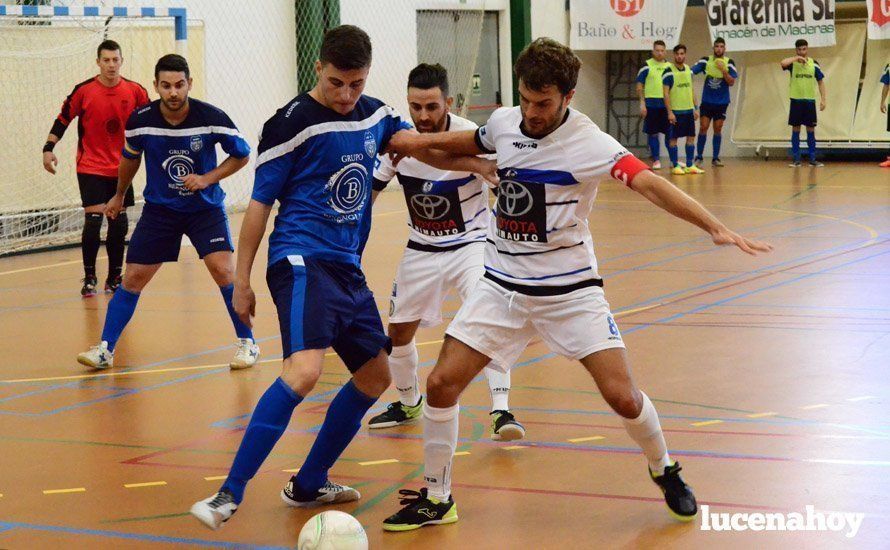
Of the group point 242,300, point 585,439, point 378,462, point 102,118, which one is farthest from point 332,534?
point 102,118

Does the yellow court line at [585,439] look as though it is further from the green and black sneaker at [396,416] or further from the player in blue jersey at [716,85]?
the player in blue jersey at [716,85]

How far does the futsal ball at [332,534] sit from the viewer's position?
3.98m

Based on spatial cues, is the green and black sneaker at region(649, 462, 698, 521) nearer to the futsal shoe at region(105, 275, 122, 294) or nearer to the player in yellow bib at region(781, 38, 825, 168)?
the futsal shoe at region(105, 275, 122, 294)

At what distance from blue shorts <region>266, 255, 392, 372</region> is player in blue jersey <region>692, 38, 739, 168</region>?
1650 centimetres

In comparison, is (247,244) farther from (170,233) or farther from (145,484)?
(170,233)

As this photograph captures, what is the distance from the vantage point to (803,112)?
66.5ft

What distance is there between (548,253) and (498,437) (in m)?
1.36

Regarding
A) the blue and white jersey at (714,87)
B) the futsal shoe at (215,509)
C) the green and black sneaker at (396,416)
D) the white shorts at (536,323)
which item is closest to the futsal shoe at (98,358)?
the green and black sneaker at (396,416)

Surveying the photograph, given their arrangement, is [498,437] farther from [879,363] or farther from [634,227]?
[634,227]

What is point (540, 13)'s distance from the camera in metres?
22.8

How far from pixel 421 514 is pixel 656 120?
17424 mm

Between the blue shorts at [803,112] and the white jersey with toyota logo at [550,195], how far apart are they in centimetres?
1687

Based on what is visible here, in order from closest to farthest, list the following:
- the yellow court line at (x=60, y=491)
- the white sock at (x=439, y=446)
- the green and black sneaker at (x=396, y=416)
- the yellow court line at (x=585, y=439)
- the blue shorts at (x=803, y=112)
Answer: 1. the white sock at (x=439, y=446)
2. the yellow court line at (x=60, y=491)
3. the yellow court line at (x=585, y=439)
4. the green and black sneaker at (x=396, y=416)
5. the blue shorts at (x=803, y=112)

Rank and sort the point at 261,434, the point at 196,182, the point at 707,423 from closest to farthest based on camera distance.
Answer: the point at 261,434, the point at 707,423, the point at 196,182
